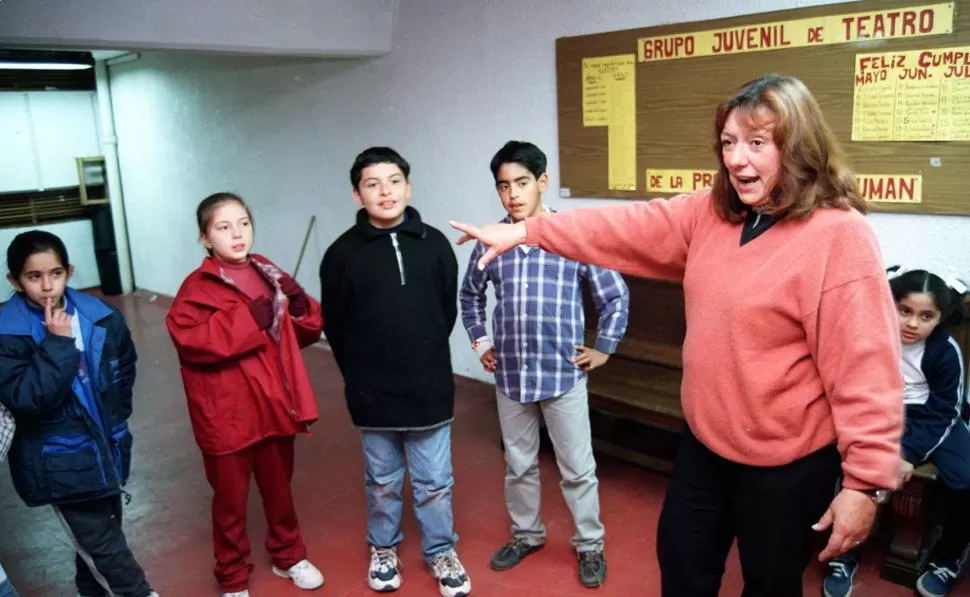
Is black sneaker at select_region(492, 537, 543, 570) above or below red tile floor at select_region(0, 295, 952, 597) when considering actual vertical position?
above

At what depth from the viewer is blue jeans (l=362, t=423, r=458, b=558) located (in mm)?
2703

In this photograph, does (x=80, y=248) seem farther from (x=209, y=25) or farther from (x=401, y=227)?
(x=401, y=227)

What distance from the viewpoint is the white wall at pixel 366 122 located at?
4074 millimetres

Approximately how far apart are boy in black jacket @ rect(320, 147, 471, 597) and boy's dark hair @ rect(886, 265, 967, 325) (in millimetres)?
1477

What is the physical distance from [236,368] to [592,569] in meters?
1.37

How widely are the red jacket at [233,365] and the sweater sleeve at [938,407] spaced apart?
197cm

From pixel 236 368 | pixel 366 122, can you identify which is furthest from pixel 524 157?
pixel 366 122

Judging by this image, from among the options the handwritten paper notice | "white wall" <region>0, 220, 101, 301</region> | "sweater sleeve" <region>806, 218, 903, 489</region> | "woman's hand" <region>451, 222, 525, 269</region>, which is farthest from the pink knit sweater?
"white wall" <region>0, 220, 101, 301</region>

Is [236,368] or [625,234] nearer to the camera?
[625,234]

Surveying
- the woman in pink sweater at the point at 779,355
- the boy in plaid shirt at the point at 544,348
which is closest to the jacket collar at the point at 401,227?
the boy in plaid shirt at the point at 544,348

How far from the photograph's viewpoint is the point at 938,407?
2.61m

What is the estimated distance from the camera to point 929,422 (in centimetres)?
262

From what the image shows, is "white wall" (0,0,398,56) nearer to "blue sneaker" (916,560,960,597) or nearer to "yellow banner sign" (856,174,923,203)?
"yellow banner sign" (856,174,923,203)

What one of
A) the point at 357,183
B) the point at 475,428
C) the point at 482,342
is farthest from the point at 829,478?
the point at 475,428
